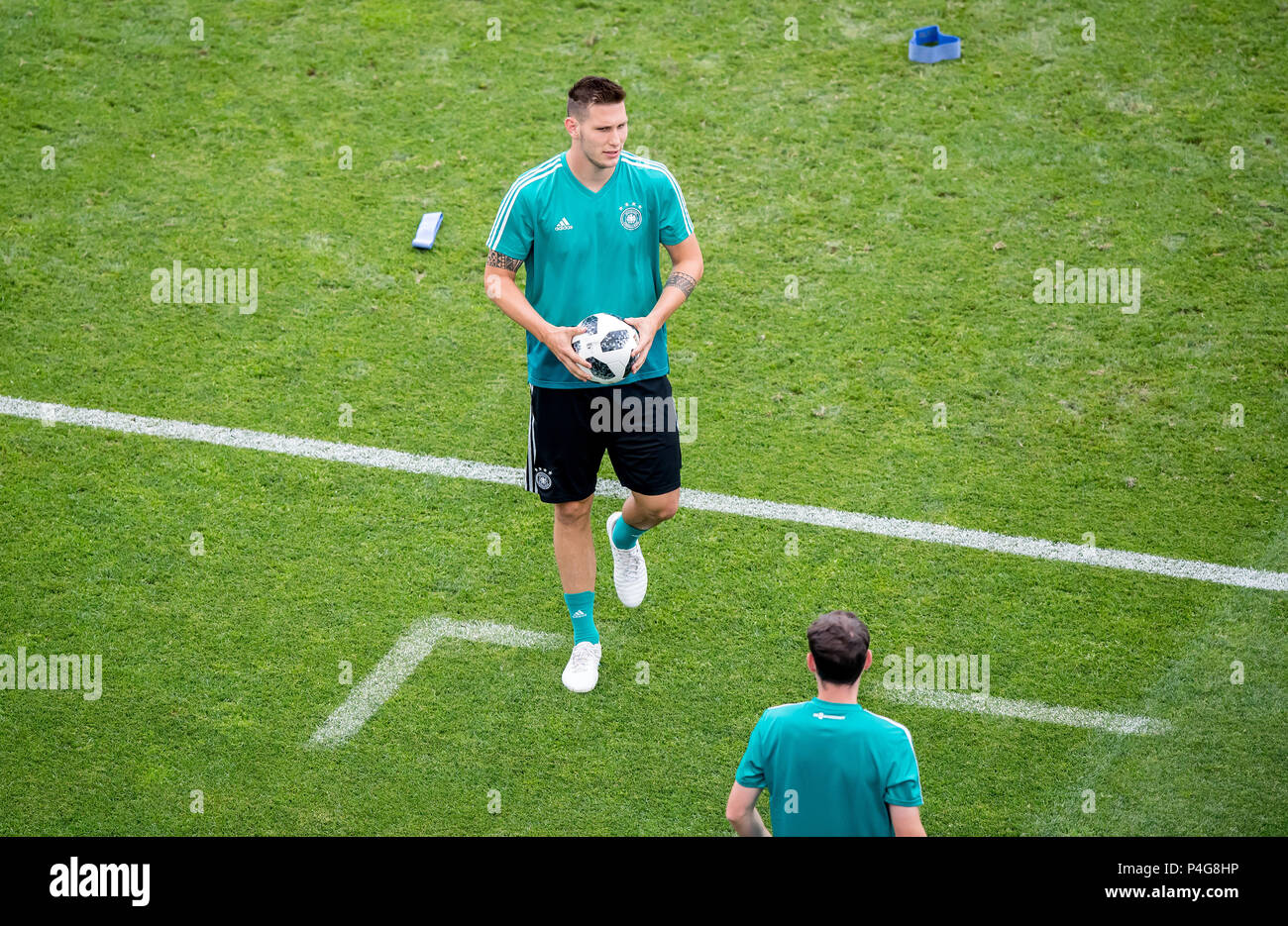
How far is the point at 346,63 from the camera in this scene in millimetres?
9750

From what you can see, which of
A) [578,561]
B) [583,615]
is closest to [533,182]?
[578,561]

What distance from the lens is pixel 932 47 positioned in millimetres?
9438

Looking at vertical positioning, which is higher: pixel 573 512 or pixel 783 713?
pixel 573 512

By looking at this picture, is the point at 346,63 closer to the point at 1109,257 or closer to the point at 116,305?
the point at 116,305

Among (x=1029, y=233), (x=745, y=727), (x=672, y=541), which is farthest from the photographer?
(x=1029, y=233)

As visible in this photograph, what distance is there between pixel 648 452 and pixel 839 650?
1960mm

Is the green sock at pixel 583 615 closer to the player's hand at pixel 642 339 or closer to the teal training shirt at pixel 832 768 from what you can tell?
the player's hand at pixel 642 339

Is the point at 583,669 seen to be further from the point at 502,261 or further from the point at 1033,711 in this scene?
the point at 1033,711

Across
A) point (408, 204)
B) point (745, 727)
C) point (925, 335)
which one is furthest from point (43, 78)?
point (745, 727)

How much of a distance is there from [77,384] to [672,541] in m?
3.74

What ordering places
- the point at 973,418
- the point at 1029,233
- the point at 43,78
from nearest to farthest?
the point at 973,418 < the point at 1029,233 < the point at 43,78

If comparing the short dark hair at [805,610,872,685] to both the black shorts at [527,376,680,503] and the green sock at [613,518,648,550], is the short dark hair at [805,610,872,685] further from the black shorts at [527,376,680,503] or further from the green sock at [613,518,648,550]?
the green sock at [613,518,648,550]
